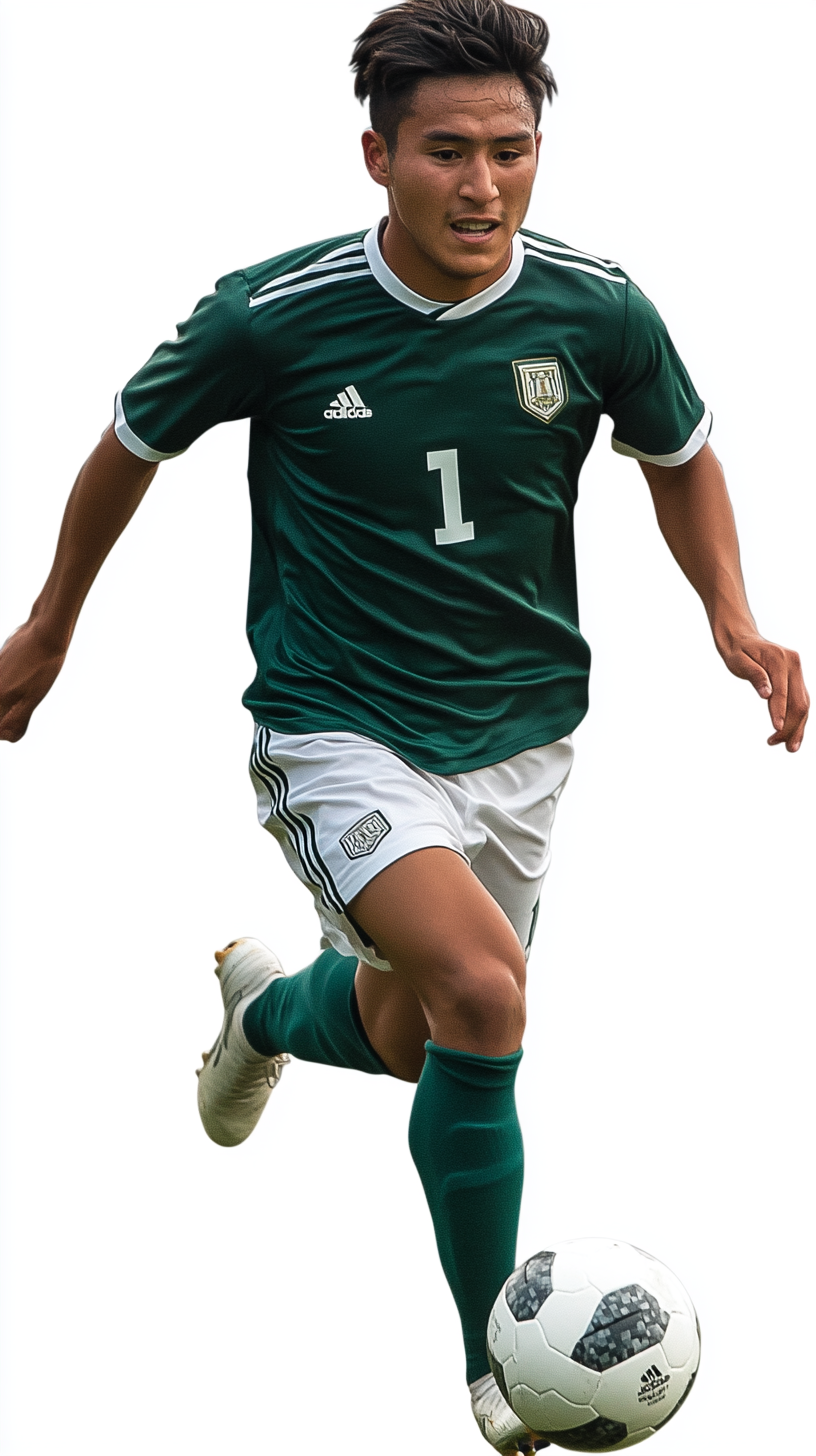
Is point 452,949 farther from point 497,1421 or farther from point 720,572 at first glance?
point 720,572

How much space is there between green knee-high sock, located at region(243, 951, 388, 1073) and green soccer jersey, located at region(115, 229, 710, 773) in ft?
2.89

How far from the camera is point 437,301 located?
6008 millimetres

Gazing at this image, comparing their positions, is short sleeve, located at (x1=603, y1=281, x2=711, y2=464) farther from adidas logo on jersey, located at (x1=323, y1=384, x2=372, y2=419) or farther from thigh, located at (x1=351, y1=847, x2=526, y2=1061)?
thigh, located at (x1=351, y1=847, x2=526, y2=1061)

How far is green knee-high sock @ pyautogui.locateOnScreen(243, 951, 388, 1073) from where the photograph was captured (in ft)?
21.5

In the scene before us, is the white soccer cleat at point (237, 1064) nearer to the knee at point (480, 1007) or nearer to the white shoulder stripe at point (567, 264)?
the knee at point (480, 1007)

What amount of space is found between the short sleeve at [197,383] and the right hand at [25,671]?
571 mm

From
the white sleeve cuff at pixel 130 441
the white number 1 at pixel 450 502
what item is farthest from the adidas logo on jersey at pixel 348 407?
the white sleeve cuff at pixel 130 441

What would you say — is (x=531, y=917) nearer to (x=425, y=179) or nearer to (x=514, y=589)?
(x=514, y=589)

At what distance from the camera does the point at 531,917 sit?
6430 millimetres

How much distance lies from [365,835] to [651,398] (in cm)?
134

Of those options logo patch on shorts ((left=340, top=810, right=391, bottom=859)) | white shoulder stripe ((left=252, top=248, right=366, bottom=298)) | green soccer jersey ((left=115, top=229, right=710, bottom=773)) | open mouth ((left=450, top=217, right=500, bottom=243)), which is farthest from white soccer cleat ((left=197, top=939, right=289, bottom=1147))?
open mouth ((left=450, top=217, right=500, bottom=243))

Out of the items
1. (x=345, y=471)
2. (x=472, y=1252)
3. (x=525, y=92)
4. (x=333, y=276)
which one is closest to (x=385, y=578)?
(x=345, y=471)

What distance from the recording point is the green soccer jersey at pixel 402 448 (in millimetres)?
5988

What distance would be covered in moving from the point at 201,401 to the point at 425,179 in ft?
2.49
